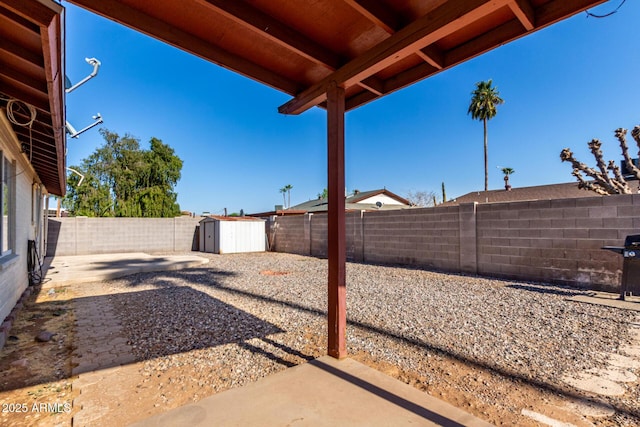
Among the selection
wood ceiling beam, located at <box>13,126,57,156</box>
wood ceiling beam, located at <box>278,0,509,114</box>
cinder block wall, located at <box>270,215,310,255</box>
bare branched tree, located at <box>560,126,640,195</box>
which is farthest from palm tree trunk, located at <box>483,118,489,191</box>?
wood ceiling beam, located at <box>13,126,57,156</box>

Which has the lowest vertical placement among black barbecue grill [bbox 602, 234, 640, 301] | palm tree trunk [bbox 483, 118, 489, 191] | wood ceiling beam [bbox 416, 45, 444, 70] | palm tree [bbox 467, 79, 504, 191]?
black barbecue grill [bbox 602, 234, 640, 301]

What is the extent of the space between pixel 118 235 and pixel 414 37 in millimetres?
17125

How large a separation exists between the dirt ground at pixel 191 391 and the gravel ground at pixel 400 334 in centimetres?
2

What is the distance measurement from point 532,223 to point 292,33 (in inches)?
276

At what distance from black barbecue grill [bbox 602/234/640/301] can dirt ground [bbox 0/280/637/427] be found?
13.5 ft

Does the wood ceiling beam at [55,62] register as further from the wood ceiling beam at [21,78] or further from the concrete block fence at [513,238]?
the concrete block fence at [513,238]

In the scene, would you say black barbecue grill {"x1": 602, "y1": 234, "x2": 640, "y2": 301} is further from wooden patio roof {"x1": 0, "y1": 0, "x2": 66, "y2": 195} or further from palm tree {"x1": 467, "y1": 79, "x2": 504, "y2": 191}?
palm tree {"x1": 467, "y1": 79, "x2": 504, "y2": 191}

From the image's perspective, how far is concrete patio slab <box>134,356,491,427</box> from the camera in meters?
1.94

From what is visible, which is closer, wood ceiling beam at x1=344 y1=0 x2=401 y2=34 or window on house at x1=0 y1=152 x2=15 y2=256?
wood ceiling beam at x1=344 y1=0 x2=401 y2=34

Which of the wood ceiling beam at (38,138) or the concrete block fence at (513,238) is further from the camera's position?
the concrete block fence at (513,238)

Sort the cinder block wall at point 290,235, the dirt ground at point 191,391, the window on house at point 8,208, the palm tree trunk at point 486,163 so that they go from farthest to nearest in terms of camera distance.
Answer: the palm tree trunk at point 486,163 → the cinder block wall at point 290,235 → the window on house at point 8,208 → the dirt ground at point 191,391

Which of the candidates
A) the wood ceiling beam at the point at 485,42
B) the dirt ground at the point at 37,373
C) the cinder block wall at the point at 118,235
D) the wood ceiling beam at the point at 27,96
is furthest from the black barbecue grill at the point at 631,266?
the cinder block wall at the point at 118,235

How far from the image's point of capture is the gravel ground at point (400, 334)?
2.64 meters

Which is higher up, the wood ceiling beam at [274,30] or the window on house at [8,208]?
the wood ceiling beam at [274,30]
